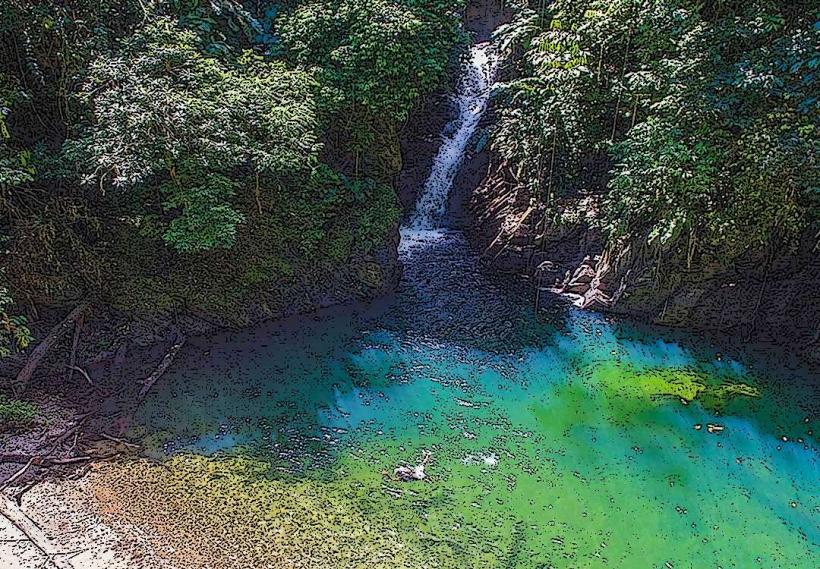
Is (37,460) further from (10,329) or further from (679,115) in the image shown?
(679,115)

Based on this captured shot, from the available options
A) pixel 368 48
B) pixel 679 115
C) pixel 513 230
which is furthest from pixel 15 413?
pixel 679 115

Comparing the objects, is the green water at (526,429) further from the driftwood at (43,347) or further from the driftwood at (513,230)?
the driftwood at (513,230)

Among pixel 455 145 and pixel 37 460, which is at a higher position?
pixel 455 145

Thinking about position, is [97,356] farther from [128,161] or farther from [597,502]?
[597,502]

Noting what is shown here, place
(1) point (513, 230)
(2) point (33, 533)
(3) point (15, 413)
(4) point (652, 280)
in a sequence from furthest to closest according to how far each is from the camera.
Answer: (1) point (513, 230)
(4) point (652, 280)
(3) point (15, 413)
(2) point (33, 533)

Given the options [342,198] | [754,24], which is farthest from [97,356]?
[754,24]

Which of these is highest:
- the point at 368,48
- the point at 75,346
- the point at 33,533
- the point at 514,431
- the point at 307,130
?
the point at 368,48
